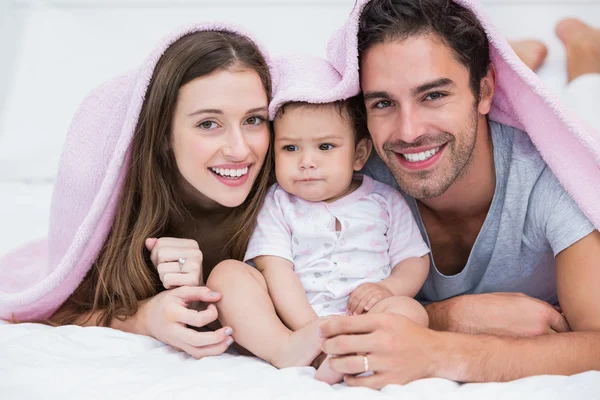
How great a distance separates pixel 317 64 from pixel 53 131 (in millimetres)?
1578

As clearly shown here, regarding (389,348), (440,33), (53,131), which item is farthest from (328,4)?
(389,348)

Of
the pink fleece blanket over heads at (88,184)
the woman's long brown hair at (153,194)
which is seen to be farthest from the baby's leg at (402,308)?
the pink fleece blanket over heads at (88,184)

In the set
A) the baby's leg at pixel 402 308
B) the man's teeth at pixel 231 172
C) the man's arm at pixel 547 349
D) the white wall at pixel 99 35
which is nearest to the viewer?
the man's arm at pixel 547 349

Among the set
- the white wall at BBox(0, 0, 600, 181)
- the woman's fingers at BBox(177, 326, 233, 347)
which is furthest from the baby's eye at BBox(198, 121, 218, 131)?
the white wall at BBox(0, 0, 600, 181)

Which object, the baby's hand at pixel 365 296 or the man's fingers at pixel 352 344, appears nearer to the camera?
the man's fingers at pixel 352 344

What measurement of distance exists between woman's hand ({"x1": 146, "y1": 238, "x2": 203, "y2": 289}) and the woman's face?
0.47 ft

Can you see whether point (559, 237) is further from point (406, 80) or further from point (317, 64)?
point (317, 64)

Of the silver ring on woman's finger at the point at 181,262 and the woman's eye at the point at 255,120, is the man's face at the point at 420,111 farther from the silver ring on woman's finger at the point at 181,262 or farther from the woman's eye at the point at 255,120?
the silver ring on woman's finger at the point at 181,262

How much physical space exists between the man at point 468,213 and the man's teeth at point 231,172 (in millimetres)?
322

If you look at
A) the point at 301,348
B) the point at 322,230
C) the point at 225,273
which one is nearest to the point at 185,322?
the point at 225,273

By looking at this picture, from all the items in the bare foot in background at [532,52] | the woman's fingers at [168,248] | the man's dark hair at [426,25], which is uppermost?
the bare foot in background at [532,52]

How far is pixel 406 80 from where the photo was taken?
5.08ft

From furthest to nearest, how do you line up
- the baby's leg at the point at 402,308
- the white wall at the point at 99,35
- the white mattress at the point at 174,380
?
1. the white wall at the point at 99,35
2. the baby's leg at the point at 402,308
3. the white mattress at the point at 174,380

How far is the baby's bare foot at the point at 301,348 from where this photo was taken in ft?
4.52
